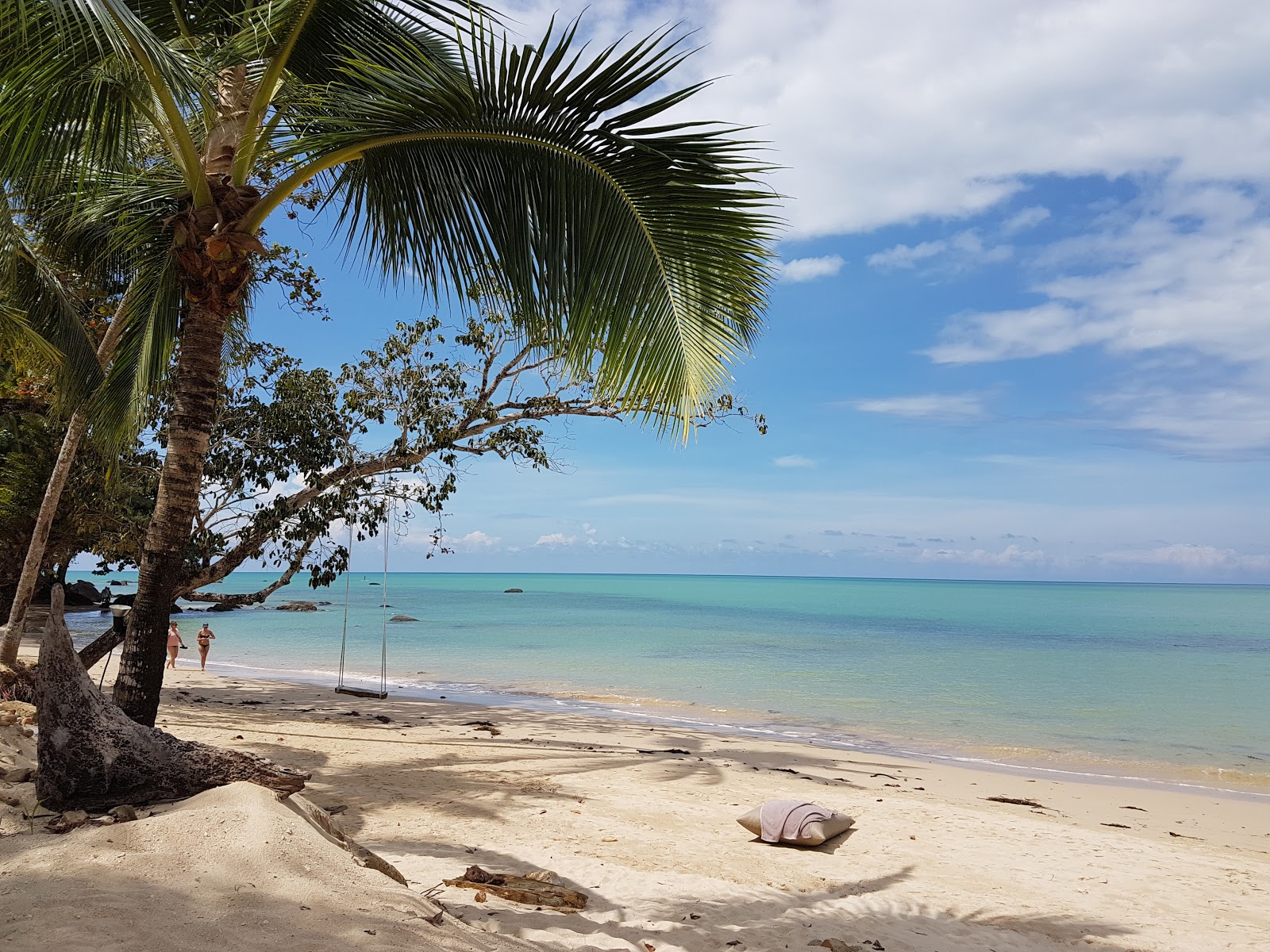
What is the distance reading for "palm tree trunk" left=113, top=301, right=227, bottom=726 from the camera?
425 centimetres

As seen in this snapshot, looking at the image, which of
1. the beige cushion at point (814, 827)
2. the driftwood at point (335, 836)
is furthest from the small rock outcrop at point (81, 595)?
the driftwood at point (335, 836)

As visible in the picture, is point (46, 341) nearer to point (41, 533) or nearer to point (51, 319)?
point (51, 319)

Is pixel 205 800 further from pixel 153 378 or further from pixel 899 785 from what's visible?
pixel 899 785

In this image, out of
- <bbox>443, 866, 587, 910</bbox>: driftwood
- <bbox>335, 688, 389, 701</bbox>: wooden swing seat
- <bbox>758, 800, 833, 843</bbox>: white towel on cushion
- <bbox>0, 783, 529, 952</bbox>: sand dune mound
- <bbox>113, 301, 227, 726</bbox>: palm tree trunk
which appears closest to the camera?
<bbox>0, 783, 529, 952</bbox>: sand dune mound

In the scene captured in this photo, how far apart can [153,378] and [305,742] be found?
469 cm

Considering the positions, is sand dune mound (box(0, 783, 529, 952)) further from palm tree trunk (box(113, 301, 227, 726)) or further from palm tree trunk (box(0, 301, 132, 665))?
palm tree trunk (box(0, 301, 132, 665))

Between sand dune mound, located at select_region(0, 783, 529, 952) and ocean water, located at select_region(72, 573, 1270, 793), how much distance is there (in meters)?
10.6

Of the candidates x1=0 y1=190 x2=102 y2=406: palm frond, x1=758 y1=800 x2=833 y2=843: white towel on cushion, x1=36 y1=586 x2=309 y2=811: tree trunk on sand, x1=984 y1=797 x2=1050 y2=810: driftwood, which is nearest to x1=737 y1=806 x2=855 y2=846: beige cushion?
x1=758 y1=800 x2=833 y2=843: white towel on cushion

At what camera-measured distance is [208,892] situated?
2752mm

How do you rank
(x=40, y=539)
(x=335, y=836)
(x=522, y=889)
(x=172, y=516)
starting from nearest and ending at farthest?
(x=335, y=836) → (x=172, y=516) → (x=522, y=889) → (x=40, y=539)

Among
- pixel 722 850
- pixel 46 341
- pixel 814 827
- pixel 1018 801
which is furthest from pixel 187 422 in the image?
pixel 1018 801

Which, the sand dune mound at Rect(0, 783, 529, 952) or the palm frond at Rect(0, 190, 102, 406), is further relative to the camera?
the palm frond at Rect(0, 190, 102, 406)

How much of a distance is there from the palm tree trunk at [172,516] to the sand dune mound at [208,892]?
104 cm

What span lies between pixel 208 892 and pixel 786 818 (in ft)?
14.5
